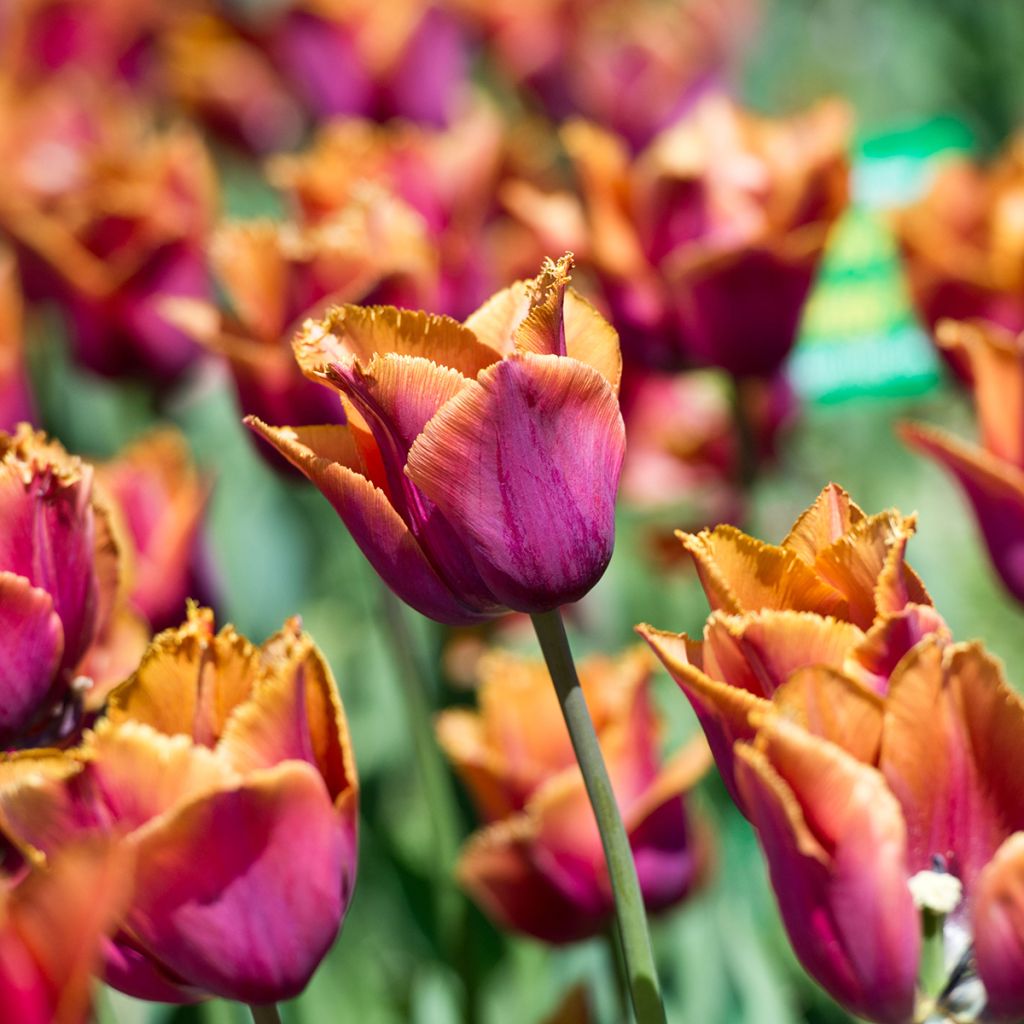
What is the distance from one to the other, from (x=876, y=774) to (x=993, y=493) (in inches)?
9.8

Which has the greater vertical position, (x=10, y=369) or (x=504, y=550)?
(x=10, y=369)

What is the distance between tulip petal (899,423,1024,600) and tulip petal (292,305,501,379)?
0.75 ft

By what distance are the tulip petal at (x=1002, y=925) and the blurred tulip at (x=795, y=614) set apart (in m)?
0.05

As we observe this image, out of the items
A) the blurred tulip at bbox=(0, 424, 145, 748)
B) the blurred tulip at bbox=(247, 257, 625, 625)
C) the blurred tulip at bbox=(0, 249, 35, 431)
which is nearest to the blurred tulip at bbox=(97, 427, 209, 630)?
the blurred tulip at bbox=(0, 249, 35, 431)

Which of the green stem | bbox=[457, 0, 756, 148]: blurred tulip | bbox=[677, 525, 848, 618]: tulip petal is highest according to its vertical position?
bbox=[457, 0, 756, 148]: blurred tulip

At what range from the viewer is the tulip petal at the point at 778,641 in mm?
398

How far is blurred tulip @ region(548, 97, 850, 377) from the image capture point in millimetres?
841

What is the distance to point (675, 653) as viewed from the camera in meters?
0.41

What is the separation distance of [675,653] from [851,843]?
0.07 metres

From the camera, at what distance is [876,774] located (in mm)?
376

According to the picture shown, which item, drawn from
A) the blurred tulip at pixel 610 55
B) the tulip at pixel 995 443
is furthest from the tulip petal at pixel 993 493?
the blurred tulip at pixel 610 55

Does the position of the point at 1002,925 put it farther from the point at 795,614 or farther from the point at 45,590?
the point at 45,590

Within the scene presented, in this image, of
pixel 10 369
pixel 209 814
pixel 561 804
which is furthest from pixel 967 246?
pixel 209 814

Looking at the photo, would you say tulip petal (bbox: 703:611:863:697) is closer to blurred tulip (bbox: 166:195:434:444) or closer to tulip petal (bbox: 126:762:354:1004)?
tulip petal (bbox: 126:762:354:1004)
